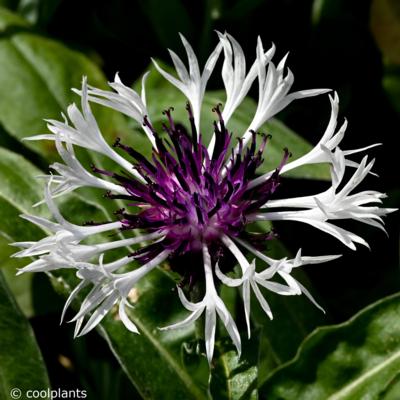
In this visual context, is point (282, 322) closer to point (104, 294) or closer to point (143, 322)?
point (143, 322)

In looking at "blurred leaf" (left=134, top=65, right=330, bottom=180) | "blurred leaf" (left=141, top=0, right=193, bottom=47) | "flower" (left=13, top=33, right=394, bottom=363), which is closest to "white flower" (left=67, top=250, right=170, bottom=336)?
"flower" (left=13, top=33, right=394, bottom=363)

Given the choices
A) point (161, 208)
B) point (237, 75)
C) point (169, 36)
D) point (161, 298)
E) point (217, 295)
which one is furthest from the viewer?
point (169, 36)

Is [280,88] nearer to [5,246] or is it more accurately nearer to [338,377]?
[338,377]

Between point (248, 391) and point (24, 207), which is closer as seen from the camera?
point (248, 391)

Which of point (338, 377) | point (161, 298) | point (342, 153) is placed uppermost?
point (342, 153)

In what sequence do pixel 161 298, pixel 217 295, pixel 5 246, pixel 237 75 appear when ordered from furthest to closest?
1. pixel 5 246
2. pixel 161 298
3. pixel 237 75
4. pixel 217 295

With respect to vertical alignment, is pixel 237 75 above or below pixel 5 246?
above

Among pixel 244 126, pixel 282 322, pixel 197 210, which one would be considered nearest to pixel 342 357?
pixel 282 322

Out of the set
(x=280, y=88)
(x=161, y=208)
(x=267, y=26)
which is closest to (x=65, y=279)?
(x=161, y=208)
